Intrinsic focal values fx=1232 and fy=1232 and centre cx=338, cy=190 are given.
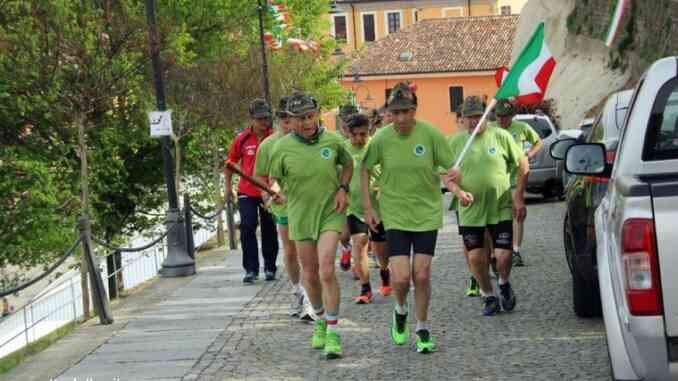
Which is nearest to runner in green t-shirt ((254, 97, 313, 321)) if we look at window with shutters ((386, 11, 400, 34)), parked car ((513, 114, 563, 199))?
parked car ((513, 114, 563, 199))

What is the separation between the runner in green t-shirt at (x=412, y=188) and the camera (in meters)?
8.39

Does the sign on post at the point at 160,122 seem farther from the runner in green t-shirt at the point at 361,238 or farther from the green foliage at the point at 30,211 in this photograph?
the green foliage at the point at 30,211

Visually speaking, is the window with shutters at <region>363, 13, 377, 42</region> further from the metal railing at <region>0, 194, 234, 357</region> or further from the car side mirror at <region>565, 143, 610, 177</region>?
the car side mirror at <region>565, 143, 610, 177</region>

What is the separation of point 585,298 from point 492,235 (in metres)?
1.05

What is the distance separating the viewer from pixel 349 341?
30.5 feet

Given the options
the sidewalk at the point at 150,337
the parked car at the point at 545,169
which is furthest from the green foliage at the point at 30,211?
the sidewalk at the point at 150,337

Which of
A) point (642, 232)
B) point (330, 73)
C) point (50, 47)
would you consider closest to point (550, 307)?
point (642, 232)

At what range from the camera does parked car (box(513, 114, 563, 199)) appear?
24562 millimetres

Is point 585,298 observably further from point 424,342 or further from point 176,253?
point 176,253

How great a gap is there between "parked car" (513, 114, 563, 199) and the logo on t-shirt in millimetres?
15776

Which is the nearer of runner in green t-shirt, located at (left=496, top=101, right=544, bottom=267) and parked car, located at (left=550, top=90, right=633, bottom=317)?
parked car, located at (left=550, top=90, right=633, bottom=317)

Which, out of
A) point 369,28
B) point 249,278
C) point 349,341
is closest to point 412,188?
point 349,341

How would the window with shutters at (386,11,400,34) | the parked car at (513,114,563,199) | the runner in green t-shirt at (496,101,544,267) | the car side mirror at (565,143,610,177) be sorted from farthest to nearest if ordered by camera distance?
the window with shutters at (386,11,400,34)
the parked car at (513,114,563,199)
the runner in green t-shirt at (496,101,544,267)
the car side mirror at (565,143,610,177)

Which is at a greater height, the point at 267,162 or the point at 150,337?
the point at 267,162
